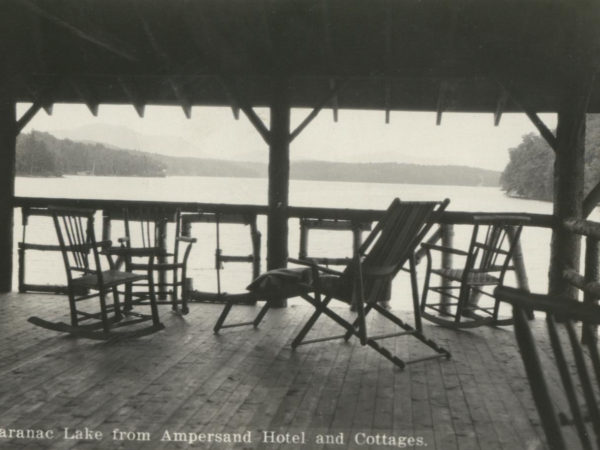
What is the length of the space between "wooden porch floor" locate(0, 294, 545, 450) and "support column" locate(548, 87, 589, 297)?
3.48 feet

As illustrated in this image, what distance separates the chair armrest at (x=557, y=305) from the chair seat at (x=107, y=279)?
367 cm

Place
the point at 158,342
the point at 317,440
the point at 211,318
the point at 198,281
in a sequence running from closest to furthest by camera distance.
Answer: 1. the point at 317,440
2. the point at 158,342
3. the point at 211,318
4. the point at 198,281

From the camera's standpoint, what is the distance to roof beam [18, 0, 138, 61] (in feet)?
14.7

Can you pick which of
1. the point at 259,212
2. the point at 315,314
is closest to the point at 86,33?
the point at 259,212

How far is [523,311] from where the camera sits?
1266 millimetres

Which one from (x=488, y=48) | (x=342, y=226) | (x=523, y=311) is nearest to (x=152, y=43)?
(x=342, y=226)

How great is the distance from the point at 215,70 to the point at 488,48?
2.56 metres

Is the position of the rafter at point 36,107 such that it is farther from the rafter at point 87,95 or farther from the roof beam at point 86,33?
the roof beam at point 86,33

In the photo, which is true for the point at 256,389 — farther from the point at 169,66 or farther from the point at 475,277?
the point at 169,66

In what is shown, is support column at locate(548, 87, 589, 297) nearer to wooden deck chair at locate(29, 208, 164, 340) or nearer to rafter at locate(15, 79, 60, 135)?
wooden deck chair at locate(29, 208, 164, 340)

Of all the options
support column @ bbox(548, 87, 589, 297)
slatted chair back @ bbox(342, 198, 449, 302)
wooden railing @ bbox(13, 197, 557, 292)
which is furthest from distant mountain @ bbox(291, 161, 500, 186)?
slatted chair back @ bbox(342, 198, 449, 302)

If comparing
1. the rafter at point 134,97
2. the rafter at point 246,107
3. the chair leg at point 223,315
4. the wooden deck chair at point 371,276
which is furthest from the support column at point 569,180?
the rafter at point 134,97

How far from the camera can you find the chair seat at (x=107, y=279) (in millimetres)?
4453

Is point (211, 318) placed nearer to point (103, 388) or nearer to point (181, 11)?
point (103, 388)
